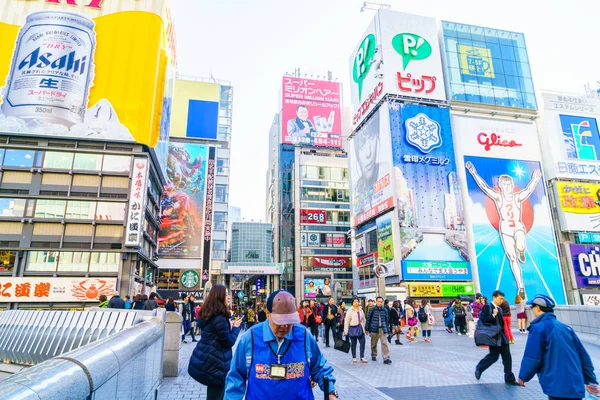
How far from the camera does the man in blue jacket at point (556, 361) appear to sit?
3.89 meters

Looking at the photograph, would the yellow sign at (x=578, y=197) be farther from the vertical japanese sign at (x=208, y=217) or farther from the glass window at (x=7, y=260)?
the glass window at (x=7, y=260)

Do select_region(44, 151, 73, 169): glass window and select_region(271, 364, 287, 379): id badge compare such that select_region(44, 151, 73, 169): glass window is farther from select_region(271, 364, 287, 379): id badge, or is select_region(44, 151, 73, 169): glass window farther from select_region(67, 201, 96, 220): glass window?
select_region(271, 364, 287, 379): id badge

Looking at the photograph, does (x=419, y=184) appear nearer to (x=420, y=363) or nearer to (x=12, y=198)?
(x=420, y=363)

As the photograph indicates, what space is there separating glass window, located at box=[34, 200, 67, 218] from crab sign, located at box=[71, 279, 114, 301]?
630cm

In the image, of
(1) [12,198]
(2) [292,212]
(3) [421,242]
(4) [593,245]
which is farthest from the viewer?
(2) [292,212]

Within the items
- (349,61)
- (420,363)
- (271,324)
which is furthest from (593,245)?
(271,324)

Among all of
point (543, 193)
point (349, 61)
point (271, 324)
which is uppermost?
point (349, 61)

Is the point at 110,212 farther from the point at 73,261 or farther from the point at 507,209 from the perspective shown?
the point at 507,209

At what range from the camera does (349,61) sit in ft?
204

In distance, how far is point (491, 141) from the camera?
49.4 metres

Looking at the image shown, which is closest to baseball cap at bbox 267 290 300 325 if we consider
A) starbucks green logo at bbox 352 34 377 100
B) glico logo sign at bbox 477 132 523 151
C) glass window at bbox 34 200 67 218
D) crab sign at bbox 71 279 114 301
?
crab sign at bbox 71 279 114 301

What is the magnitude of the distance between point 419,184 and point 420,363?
36371mm

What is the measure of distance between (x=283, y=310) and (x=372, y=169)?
48377mm

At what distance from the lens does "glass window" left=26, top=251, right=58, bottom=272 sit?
1277 inches
